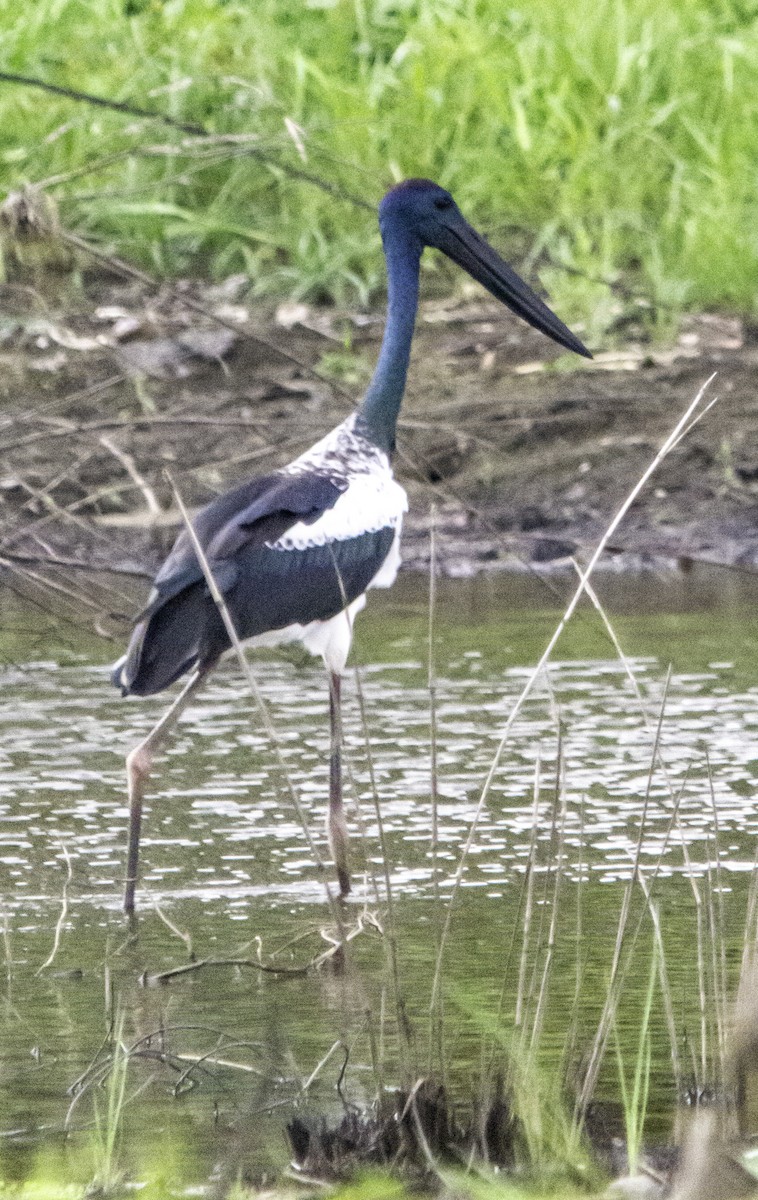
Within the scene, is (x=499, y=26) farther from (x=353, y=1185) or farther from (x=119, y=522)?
(x=353, y=1185)

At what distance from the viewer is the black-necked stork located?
523 cm

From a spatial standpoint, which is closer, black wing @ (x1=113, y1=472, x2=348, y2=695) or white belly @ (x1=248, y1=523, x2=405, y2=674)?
black wing @ (x1=113, y1=472, x2=348, y2=695)

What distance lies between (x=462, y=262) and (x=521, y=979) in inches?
121

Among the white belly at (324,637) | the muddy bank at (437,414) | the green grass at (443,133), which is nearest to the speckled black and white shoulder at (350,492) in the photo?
the white belly at (324,637)

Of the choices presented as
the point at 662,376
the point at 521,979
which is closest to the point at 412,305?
the point at 521,979

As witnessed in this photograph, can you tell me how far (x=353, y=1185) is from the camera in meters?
3.37

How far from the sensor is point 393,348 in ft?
19.5

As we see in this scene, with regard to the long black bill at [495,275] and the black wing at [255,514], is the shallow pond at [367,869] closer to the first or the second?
the black wing at [255,514]

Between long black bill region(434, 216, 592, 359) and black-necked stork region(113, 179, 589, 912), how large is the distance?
225 millimetres

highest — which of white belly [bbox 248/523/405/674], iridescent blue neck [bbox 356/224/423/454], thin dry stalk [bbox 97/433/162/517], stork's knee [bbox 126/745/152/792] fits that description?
iridescent blue neck [bbox 356/224/423/454]

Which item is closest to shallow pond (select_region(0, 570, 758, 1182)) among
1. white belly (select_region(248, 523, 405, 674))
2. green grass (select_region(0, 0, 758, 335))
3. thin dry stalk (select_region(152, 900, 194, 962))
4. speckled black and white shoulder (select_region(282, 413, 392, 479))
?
thin dry stalk (select_region(152, 900, 194, 962))

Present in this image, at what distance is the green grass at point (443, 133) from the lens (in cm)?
1085

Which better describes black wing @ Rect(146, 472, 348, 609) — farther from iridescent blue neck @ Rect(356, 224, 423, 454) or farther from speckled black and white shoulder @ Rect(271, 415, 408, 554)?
iridescent blue neck @ Rect(356, 224, 423, 454)

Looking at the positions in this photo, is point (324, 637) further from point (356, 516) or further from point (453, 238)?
point (453, 238)
